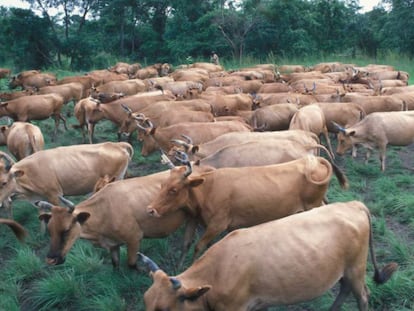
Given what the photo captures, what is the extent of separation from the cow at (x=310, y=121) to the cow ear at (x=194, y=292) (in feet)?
22.9

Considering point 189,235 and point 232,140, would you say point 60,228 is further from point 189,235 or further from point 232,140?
point 232,140

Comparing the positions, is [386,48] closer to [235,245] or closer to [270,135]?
[270,135]

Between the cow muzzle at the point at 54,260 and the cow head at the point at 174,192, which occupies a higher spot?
the cow head at the point at 174,192

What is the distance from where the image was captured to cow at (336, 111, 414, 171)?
34.4ft

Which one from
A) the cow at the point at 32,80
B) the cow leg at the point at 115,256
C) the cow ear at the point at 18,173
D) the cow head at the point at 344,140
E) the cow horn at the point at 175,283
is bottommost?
the cow leg at the point at 115,256

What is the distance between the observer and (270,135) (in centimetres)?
840

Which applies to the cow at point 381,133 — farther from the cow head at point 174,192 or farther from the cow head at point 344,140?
the cow head at point 174,192

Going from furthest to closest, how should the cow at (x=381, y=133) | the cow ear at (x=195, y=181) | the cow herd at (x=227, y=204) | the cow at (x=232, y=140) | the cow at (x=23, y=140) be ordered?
the cow at (x=381, y=133)
the cow at (x=23, y=140)
the cow at (x=232, y=140)
the cow ear at (x=195, y=181)
the cow herd at (x=227, y=204)

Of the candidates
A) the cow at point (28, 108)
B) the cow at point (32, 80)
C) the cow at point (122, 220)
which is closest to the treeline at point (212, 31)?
the cow at point (32, 80)

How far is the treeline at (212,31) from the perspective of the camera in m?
30.1

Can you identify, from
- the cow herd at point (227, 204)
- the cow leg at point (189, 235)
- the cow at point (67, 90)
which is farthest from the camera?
the cow at point (67, 90)

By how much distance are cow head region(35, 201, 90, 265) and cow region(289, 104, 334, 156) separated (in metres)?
6.03

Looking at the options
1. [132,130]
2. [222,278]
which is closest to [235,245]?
[222,278]

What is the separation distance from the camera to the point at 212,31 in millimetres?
31672
